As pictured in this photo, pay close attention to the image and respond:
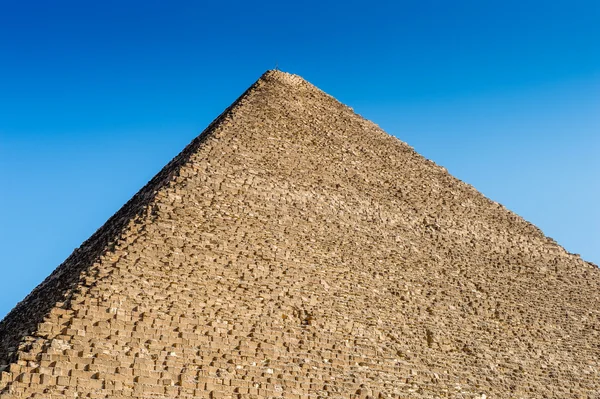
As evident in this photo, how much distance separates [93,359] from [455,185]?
15.1 metres

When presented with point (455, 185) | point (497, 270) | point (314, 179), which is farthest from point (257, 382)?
point (455, 185)

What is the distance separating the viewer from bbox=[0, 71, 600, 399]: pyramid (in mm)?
15234

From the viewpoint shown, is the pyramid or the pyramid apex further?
the pyramid apex

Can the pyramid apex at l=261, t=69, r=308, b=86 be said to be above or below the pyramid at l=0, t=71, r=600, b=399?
above

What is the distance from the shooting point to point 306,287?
60.9 ft

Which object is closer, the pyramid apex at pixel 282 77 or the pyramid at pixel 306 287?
the pyramid at pixel 306 287

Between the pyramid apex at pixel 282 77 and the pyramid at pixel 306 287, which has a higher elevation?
Answer: the pyramid apex at pixel 282 77

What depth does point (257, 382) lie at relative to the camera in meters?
15.8

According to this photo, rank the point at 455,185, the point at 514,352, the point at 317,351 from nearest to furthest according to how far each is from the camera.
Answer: the point at 317,351 → the point at 514,352 → the point at 455,185

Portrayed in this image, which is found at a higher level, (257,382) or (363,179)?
(363,179)

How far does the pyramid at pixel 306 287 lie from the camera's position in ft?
50.0

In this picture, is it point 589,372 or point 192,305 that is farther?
point 589,372

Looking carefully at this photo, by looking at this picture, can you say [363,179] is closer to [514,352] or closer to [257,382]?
[514,352]

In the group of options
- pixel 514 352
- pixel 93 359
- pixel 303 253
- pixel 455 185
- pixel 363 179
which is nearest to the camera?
pixel 93 359
